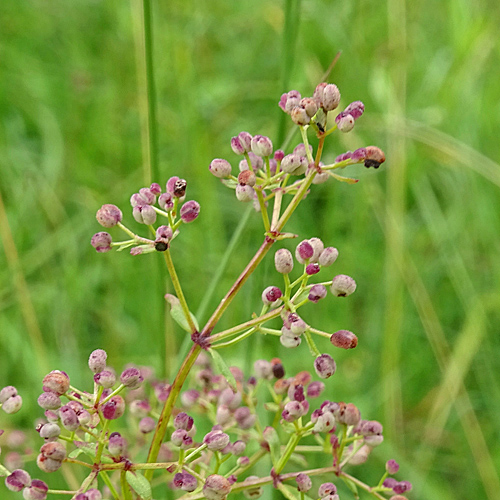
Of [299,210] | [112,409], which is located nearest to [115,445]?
[112,409]

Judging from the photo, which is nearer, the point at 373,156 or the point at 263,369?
the point at 373,156

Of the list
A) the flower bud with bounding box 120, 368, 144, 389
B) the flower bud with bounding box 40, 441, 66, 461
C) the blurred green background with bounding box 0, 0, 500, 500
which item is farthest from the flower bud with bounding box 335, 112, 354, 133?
the blurred green background with bounding box 0, 0, 500, 500

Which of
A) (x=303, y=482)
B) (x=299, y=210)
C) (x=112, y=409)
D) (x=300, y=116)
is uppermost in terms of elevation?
(x=300, y=116)

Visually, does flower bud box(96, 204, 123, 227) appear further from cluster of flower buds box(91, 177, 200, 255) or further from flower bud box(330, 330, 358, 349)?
flower bud box(330, 330, 358, 349)

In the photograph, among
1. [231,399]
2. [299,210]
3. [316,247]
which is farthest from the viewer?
[299,210]

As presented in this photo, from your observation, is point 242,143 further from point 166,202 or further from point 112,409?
point 112,409

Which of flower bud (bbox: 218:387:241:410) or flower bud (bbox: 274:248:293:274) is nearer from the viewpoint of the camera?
flower bud (bbox: 274:248:293:274)

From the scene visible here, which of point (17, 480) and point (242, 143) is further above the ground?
point (242, 143)
